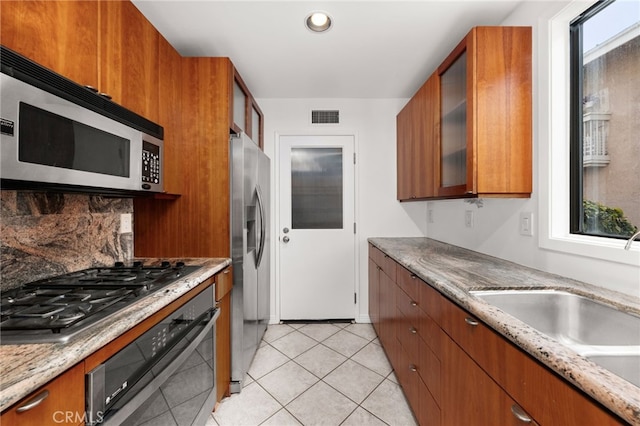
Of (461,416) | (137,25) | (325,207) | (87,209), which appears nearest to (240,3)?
(137,25)

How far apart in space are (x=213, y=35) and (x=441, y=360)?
236 cm

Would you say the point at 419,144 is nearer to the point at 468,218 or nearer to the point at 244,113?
the point at 468,218

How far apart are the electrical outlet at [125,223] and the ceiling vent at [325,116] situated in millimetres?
1939

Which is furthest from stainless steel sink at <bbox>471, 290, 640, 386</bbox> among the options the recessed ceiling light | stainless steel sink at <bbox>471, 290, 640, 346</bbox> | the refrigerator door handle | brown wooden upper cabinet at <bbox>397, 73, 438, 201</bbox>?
the recessed ceiling light

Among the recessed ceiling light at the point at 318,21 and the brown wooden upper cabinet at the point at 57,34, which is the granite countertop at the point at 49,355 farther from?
the recessed ceiling light at the point at 318,21

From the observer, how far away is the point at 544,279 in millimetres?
1233

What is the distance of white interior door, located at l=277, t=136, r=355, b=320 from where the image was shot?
2.89 m

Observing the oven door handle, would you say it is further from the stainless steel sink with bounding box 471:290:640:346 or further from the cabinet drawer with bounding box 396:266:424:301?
the stainless steel sink with bounding box 471:290:640:346

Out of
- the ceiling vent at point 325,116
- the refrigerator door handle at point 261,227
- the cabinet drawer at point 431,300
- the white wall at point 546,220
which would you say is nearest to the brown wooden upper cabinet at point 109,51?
the refrigerator door handle at point 261,227

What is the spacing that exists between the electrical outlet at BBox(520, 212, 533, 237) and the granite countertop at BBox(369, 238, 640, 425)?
20 centimetres

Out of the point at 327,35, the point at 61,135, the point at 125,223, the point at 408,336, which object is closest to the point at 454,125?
the point at 327,35

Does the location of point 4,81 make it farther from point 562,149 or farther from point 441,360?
point 562,149

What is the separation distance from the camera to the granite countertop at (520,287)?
0.51 metres

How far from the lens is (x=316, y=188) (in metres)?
2.91
